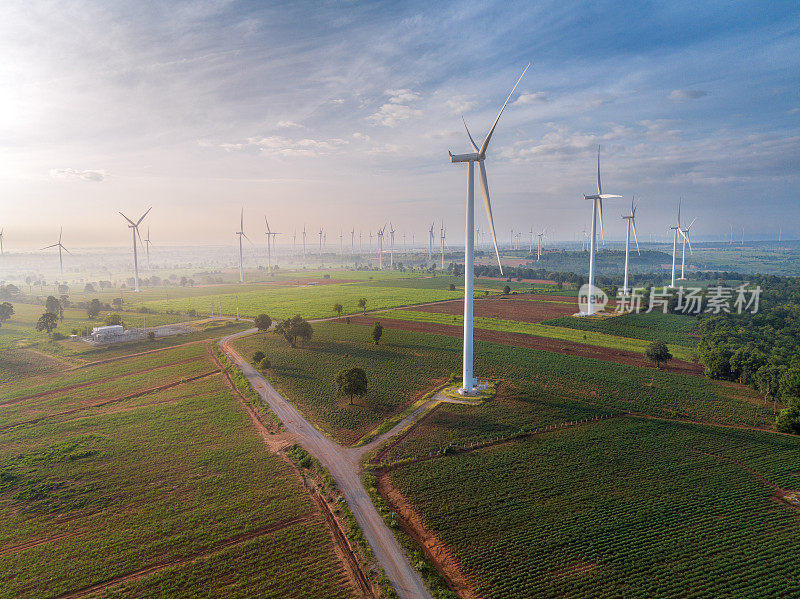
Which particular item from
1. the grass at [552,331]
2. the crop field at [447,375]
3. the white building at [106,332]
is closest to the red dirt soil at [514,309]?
the grass at [552,331]

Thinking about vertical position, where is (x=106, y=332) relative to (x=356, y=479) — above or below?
above

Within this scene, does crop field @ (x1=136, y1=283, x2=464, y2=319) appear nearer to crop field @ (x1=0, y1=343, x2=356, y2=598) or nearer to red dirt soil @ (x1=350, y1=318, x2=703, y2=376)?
red dirt soil @ (x1=350, y1=318, x2=703, y2=376)

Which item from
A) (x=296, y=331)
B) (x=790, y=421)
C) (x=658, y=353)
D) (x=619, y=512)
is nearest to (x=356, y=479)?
(x=619, y=512)

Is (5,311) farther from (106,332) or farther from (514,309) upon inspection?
(514,309)

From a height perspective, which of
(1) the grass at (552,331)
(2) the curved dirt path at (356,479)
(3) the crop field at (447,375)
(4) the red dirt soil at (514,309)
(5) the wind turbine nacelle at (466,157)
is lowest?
(2) the curved dirt path at (356,479)

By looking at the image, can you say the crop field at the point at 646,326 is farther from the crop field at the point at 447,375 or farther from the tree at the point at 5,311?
the tree at the point at 5,311

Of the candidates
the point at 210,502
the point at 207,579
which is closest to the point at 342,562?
the point at 207,579
